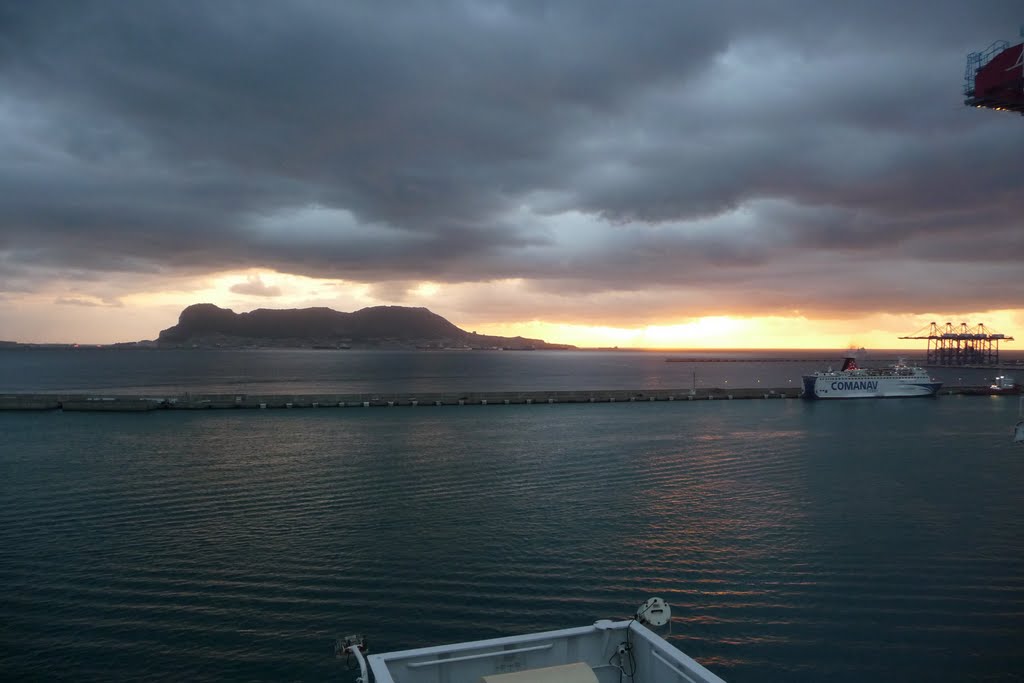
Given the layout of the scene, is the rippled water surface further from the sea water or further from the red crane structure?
the red crane structure

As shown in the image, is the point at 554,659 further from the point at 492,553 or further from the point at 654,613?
the point at 492,553

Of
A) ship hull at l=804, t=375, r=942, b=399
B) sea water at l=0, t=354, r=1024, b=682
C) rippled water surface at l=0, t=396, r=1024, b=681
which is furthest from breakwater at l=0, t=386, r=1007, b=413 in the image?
rippled water surface at l=0, t=396, r=1024, b=681

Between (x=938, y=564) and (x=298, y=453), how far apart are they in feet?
124

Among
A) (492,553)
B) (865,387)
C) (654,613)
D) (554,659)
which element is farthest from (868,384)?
(554,659)

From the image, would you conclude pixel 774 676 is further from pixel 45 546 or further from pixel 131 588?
pixel 45 546

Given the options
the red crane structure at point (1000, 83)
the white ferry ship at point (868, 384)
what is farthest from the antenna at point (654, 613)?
the white ferry ship at point (868, 384)

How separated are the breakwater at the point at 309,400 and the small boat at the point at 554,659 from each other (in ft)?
233

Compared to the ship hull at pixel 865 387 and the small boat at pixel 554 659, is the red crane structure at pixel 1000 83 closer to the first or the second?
the small boat at pixel 554 659

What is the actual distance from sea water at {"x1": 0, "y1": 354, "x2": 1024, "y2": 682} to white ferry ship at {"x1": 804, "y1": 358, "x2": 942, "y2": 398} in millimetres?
52202

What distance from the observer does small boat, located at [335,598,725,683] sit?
26.2 feet

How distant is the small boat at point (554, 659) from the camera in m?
7.97

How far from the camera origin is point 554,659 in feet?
29.0

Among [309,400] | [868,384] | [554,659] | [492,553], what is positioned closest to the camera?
[554,659]

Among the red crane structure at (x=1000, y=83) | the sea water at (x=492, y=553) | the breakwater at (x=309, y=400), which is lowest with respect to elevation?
the sea water at (x=492, y=553)
